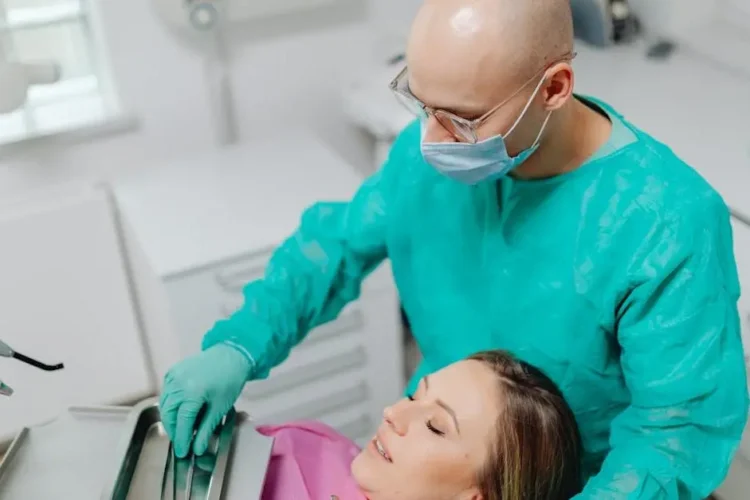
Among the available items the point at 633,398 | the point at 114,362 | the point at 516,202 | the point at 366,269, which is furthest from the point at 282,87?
the point at 633,398

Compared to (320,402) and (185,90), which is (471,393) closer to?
(320,402)

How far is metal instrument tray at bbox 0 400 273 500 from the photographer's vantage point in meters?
1.03

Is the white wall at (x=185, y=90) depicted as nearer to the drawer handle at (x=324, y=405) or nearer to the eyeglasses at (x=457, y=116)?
the drawer handle at (x=324, y=405)

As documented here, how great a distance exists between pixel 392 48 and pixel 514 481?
149 centimetres

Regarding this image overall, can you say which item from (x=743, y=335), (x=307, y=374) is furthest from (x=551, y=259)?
(x=307, y=374)

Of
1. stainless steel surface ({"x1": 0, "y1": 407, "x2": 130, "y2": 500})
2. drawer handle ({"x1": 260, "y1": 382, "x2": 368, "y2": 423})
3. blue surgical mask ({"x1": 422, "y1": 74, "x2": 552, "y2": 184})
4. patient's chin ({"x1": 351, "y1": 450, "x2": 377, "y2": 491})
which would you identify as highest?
blue surgical mask ({"x1": 422, "y1": 74, "x2": 552, "y2": 184})

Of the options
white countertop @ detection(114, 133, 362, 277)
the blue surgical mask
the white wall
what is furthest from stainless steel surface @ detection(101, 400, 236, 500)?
the white wall

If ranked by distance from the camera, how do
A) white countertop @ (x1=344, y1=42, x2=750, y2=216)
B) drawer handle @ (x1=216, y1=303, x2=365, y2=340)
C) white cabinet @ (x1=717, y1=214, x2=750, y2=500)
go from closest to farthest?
white cabinet @ (x1=717, y1=214, x2=750, y2=500)
white countertop @ (x1=344, y1=42, x2=750, y2=216)
drawer handle @ (x1=216, y1=303, x2=365, y2=340)

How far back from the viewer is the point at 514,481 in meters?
1.02

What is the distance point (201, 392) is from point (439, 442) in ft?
1.07

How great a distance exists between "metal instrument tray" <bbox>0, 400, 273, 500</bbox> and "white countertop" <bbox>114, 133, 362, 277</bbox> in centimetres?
65

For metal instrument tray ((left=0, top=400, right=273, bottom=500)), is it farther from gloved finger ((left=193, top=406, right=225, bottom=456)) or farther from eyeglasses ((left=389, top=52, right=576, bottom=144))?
eyeglasses ((left=389, top=52, right=576, bottom=144))

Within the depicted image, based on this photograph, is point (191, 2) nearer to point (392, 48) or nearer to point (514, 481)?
point (392, 48)

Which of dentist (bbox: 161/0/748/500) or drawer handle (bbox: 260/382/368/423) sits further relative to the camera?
drawer handle (bbox: 260/382/368/423)
